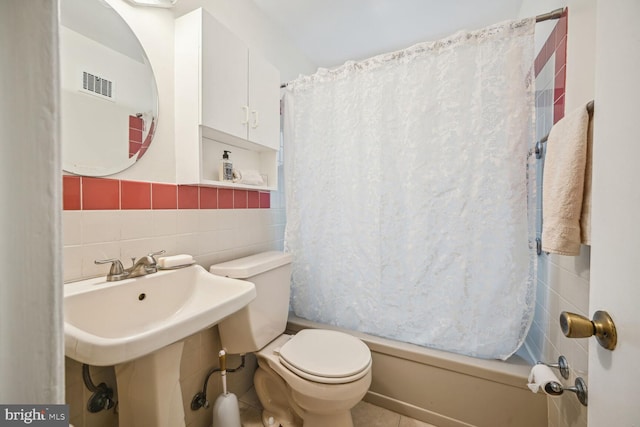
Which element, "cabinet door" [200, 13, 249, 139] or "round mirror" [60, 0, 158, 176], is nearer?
"round mirror" [60, 0, 158, 176]

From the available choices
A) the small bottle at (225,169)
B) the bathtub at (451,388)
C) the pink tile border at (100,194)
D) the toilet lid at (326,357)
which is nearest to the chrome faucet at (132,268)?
the pink tile border at (100,194)

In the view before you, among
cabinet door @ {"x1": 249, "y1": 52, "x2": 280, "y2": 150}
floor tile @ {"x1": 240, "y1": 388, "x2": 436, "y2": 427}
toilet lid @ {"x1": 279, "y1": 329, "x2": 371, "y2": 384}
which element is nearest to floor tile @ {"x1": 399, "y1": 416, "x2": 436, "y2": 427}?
floor tile @ {"x1": 240, "y1": 388, "x2": 436, "y2": 427}

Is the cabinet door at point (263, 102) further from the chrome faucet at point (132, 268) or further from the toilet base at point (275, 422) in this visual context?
the toilet base at point (275, 422)

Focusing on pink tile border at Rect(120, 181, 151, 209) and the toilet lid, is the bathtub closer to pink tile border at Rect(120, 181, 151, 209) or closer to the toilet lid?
the toilet lid

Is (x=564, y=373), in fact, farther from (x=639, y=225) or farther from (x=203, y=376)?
(x=203, y=376)

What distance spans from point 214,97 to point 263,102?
34cm

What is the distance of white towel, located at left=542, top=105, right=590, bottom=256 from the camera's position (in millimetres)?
765

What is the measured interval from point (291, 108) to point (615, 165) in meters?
1.58

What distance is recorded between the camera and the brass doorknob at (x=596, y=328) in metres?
0.43

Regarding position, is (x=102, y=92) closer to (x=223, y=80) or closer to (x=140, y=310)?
(x=223, y=80)

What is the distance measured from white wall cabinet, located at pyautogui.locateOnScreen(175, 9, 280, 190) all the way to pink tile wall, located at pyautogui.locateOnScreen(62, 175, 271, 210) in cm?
8

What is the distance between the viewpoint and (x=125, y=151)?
101cm

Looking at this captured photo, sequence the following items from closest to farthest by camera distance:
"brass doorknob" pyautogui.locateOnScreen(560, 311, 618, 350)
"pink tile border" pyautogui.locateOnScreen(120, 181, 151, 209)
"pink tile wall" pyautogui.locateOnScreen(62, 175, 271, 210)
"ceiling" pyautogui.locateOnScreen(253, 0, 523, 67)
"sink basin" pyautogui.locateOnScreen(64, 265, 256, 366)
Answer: "brass doorknob" pyautogui.locateOnScreen(560, 311, 618, 350) → "sink basin" pyautogui.locateOnScreen(64, 265, 256, 366) → "pink tile wall" pyautogui.locateOnScreen(62, 175, 271, 210) → "pink tile border" pyautogui.locateOnScreen(120, 181, 151, 209) → "ceiling" pyautogui.locateOnScreen(253, 0, 523, 67)

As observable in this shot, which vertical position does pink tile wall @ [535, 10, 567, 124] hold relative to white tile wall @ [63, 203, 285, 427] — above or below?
above
